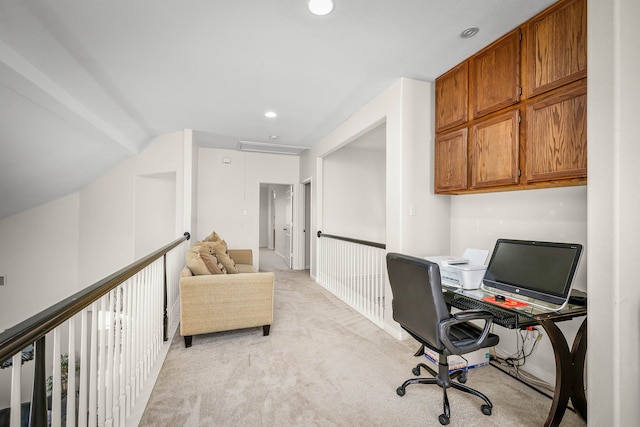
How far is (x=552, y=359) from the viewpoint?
2133mm

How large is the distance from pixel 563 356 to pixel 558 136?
1.33 metres

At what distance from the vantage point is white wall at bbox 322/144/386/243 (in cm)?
518

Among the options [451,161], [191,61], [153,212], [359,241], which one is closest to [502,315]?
[451,161]

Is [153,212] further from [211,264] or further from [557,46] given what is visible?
[557,46]

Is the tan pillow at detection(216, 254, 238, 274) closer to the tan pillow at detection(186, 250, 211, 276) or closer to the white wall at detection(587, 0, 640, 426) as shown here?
the tan pillow at detection(186, 250, 211, 276)

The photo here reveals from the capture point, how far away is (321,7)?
5.98 ft

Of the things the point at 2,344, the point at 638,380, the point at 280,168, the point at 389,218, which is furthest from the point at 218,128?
the point at 638,380

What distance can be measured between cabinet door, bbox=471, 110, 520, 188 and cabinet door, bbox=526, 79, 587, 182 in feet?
0.33

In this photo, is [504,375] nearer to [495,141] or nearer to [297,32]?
[495,141]

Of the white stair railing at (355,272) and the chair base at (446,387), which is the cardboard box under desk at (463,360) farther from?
the white stair railing at (355,272)

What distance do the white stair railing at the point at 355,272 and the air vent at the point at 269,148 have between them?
1.79 m

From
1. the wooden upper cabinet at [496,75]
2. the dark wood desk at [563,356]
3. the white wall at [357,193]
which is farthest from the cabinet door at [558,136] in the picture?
the white wall at [357,193]

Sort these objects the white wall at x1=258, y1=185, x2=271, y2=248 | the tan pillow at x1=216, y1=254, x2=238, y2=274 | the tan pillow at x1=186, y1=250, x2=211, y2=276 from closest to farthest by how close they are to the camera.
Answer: the tan pillow at x1=186, y1=250, x2=211, y2=276
the tan pillow at x1=216, y1=254, x2=238, y2=274
the white wall at x1=258, y1=185, x2=271, y2=248

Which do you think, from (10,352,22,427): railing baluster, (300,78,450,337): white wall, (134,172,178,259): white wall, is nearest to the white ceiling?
(300,78,450,337): white wall
